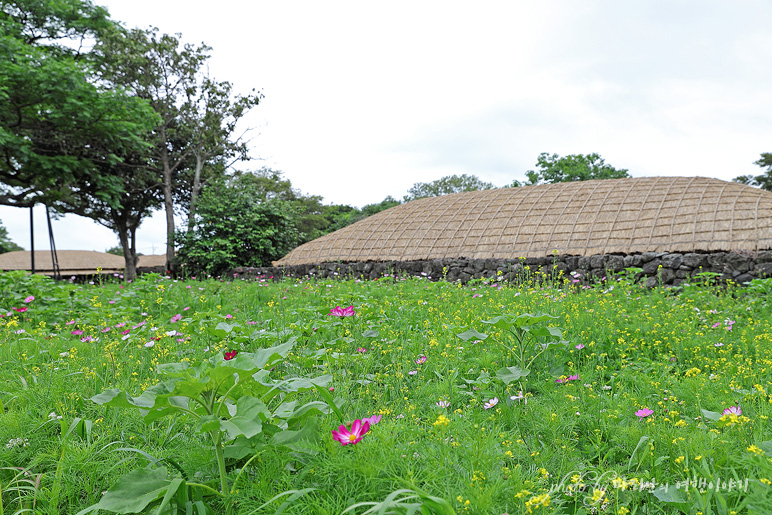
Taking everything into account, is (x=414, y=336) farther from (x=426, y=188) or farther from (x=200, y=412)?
(x=426, y=188)

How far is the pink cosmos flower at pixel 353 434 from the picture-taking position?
1.68 metres

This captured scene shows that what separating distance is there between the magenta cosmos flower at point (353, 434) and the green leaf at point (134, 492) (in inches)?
23.6

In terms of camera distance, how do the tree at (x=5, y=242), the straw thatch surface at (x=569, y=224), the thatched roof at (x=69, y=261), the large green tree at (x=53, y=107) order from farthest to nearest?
the tree at (x=5, y=242)
the thatched roof at (x=69, y=261)
the large green tree at (x=53, y=107)
the straw thatch surface at (x=569, y=224)

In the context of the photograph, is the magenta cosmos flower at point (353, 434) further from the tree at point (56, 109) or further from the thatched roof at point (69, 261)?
the thatched roof at point (69, 261)

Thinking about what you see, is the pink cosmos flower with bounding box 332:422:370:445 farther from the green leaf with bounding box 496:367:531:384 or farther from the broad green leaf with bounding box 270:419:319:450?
the green leaf with bounding box 496:367:531:384

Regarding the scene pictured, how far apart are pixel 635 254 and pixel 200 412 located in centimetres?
966

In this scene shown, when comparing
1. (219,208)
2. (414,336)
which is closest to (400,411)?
(414,336)

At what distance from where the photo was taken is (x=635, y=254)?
31.0ft

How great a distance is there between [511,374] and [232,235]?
52.9 ft

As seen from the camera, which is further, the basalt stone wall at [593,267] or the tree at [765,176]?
the tree at [765,176]

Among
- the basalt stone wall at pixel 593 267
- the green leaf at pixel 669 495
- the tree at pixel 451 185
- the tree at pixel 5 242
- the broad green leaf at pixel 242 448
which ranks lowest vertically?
the green leaf at pixel 669 495

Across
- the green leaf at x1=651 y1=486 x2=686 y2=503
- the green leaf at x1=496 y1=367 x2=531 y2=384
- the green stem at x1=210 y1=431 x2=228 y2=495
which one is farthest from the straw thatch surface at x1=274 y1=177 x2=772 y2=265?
the green stem at x1=210 y1=431 x2=228 y2=495

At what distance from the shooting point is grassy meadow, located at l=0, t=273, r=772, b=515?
162 centimetres

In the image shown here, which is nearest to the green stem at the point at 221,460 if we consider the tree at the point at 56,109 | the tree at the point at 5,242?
the tree at the point at 56,109
